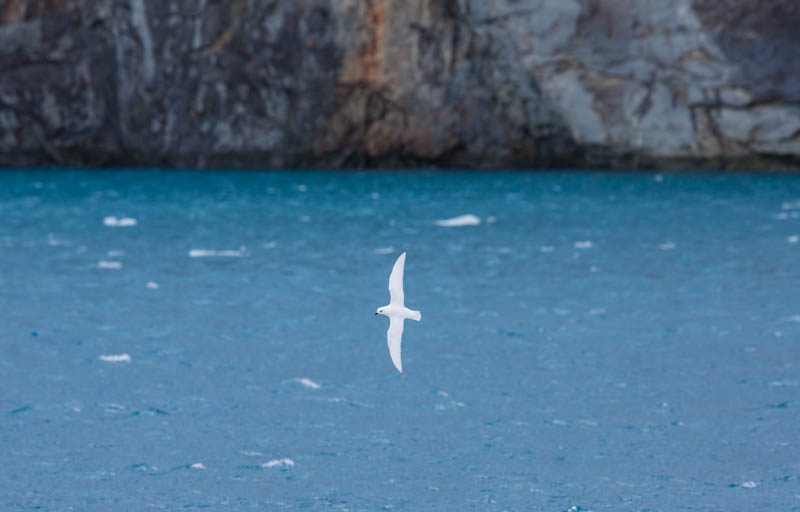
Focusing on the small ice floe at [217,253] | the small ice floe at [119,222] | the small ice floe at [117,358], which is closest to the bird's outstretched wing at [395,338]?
the small ice floe at [117,358]

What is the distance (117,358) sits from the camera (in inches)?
355

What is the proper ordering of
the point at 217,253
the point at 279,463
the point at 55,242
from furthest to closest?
the point at 55,242, the point at 217,253, the point at 279,463

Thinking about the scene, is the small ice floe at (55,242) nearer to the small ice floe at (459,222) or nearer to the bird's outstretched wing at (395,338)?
the small ice floe at (459,222)

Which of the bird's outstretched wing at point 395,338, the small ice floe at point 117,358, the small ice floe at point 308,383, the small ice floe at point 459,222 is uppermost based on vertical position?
the bird's outstretched wing at point 395,338

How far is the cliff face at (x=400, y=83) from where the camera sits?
29.5 m

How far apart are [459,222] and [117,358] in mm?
9842

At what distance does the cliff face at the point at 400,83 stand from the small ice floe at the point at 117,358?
2330 centimetres

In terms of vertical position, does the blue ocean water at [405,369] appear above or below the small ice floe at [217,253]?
above

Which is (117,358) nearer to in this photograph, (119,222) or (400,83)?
(119,222)

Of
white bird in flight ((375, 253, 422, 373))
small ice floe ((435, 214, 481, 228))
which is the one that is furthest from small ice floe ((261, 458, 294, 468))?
small ice floe ((435, 214, 481, 228))

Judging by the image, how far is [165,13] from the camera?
32.3 meters

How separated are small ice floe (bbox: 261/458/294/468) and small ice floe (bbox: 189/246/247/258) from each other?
7989 millimetres

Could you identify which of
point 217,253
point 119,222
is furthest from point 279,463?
point 119,222

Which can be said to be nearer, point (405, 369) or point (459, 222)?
point (405, 369)
